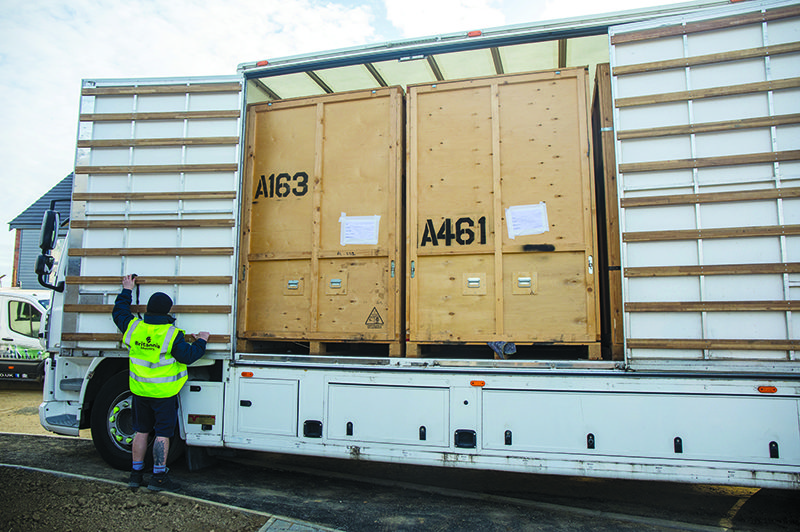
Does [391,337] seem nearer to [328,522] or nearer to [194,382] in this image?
[328,522]

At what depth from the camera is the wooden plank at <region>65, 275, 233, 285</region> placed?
15.4 ft

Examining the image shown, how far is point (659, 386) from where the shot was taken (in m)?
3.71

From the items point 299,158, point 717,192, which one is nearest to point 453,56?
point 299,158

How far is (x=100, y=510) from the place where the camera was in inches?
151

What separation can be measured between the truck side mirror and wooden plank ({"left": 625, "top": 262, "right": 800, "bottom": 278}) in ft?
17.8

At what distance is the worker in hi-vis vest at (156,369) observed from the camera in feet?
14.6

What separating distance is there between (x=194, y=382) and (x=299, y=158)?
2400 mm

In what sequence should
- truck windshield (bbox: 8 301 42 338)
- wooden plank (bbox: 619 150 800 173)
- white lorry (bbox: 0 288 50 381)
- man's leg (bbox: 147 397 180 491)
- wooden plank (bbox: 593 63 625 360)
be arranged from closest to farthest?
wooden plank (bbox: 619 150 800 173) < wooden plank (bbox: 593 63 625 360) < man's leg (bbox: 147 397 180 491) < white lorry (bbox: 0 288 50 381) < truck windshield (bbox: 8 301 42 338)

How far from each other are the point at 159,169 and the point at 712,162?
4870 millimetres

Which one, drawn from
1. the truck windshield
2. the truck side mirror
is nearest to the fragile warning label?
the truck side mirror

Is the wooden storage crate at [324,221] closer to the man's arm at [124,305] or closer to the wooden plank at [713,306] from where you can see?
the man's arm at [124,305]

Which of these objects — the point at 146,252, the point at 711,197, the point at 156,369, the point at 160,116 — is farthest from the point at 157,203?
the point at 711,197

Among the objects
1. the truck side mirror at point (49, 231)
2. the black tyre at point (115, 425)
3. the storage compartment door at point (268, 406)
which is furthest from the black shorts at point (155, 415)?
the truck side mirror at point (49, 231)

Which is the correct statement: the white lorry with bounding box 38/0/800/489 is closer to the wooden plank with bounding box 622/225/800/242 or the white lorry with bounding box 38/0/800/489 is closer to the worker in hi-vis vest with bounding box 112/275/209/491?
the wooden plank with bounding box 622/225/800/242
